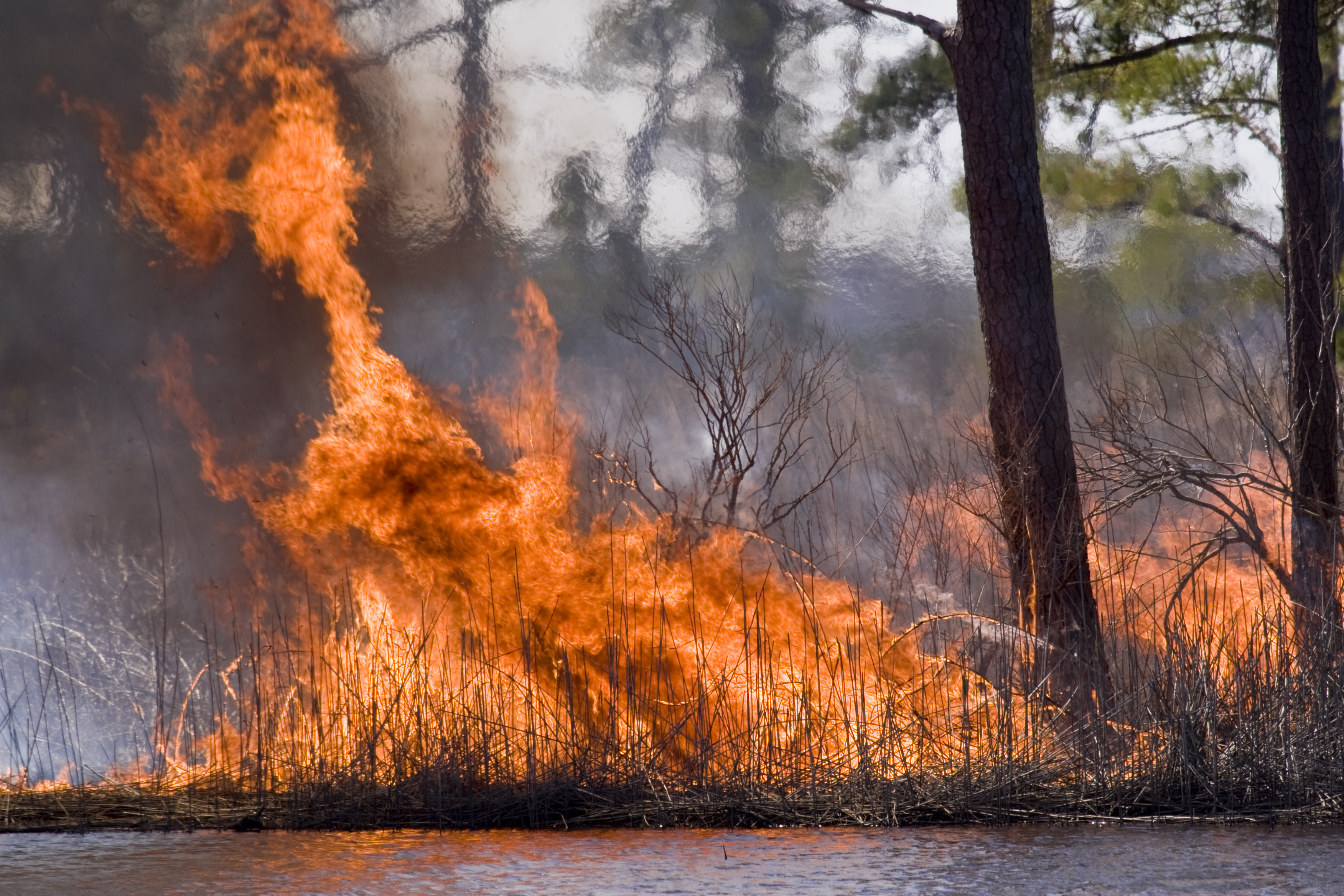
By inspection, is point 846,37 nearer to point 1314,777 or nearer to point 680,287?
point 680,287

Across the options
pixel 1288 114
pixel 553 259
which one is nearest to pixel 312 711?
pixel 1288 114

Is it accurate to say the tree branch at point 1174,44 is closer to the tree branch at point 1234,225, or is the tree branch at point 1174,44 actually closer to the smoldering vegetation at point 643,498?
the tree branch at point 1234,225

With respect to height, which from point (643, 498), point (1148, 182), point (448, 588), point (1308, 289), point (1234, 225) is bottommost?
point (448, 588)

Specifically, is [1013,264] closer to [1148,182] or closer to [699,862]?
[699,862]

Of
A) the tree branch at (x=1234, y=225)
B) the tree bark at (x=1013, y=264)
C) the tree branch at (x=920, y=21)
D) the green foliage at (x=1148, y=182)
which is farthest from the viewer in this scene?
the green foliage at (x=1148, y=182)

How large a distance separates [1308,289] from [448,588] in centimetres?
513

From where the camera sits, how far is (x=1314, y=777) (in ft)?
14.5

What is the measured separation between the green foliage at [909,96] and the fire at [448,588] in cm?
407

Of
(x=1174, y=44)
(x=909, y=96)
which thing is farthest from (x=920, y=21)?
(x=909, y=96)

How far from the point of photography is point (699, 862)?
13.0 feet

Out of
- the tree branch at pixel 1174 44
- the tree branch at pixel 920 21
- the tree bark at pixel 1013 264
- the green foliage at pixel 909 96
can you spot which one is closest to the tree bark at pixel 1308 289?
the tree bark at pixel 1013 264

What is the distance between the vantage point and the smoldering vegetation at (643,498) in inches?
184

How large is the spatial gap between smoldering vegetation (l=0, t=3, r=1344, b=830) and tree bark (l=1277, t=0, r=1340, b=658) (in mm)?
221

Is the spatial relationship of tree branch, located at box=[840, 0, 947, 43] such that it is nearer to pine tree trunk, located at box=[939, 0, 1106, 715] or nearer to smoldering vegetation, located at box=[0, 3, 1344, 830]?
pine tree trunk, located at box=[939, 0, 1106, 715]
